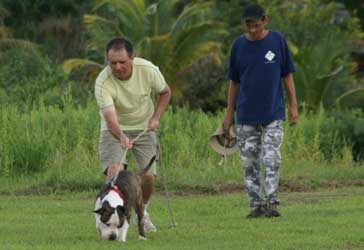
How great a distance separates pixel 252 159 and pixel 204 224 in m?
1.00

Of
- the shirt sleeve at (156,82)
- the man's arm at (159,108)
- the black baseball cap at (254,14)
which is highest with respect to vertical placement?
the black baseball cap at (254,14)

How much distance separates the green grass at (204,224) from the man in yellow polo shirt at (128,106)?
30.6 inches

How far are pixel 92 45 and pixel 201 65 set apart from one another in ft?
10.5

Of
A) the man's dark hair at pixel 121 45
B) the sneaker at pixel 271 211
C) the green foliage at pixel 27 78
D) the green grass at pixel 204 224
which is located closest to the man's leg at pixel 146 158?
the green grass at pixel 204 224

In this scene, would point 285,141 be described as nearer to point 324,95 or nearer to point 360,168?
point 360,168

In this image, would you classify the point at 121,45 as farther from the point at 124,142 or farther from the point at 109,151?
the point at 109,151

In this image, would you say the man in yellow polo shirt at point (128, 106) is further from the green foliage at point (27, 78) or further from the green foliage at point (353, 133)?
the green foliage at point (27, 78)

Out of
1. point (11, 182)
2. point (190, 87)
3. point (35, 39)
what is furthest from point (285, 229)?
point (35, 39)

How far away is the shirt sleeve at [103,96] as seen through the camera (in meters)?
10.9

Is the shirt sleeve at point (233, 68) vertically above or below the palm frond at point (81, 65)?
above

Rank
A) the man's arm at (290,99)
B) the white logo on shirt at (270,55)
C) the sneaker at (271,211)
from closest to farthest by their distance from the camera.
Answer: the white logo on shirt at (270,55), the man's arm at (290,99), the sneaker at (271,211)

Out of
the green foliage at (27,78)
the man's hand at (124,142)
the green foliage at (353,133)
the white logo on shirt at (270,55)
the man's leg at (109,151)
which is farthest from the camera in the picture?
the green foliage at (27,78)

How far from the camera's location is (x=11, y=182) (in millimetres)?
17594

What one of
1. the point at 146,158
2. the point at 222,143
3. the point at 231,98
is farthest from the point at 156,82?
the point at 222,143
